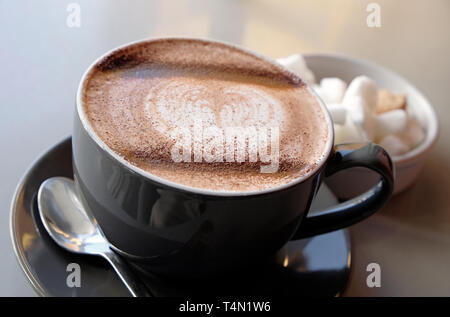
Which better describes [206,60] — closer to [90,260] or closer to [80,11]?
[90,260]

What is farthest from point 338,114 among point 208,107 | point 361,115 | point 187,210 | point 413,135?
point 187,210

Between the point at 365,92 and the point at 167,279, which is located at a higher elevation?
the point at 365,92

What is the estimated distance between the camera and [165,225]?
488 millimetres

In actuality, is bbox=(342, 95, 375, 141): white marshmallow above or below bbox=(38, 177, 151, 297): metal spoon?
above

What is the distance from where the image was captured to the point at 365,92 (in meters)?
0.82

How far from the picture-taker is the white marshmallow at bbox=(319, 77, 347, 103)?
852 mm

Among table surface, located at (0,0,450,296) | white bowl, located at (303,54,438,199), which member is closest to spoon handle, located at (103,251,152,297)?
table surface, located at (0,0,450,296)

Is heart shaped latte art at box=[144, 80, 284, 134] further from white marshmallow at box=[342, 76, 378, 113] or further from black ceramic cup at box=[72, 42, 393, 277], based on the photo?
white marshmallow at box=[342, 76, 378, 113]

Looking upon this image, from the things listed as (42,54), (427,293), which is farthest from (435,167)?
(42,54)

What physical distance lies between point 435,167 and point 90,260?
0.61 metres

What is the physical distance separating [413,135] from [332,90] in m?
0.15

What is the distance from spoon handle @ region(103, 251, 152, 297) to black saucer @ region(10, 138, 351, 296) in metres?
0.01

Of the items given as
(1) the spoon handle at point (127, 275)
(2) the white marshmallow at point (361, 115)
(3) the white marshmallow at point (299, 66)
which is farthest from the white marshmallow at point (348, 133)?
(1) the spoon handle at point (127, 275)

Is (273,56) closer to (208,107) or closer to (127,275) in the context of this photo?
(208,107)
